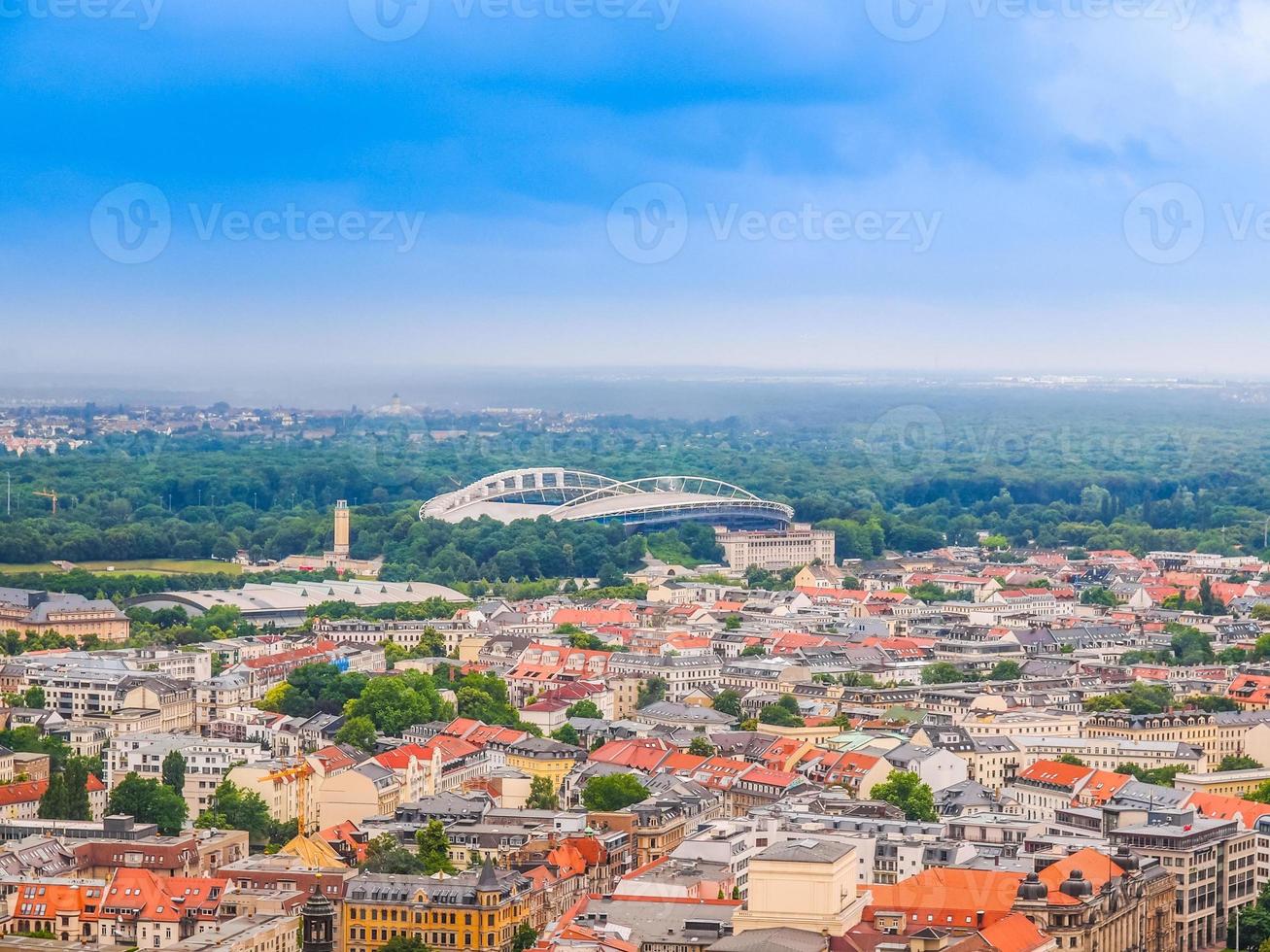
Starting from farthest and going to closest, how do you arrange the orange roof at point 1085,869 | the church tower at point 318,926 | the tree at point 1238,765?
the tree at point 1238,765 < the orange roof at point 1085,869 < the church tower at point 318,926

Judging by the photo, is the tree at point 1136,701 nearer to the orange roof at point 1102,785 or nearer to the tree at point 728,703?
the tree at point 728,703

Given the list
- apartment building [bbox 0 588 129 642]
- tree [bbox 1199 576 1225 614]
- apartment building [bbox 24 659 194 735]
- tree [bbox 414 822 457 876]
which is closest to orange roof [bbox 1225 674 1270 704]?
tree [bbox 1199 576 1225 614]

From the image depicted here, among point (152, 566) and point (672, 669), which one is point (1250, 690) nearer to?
point (672, 669)

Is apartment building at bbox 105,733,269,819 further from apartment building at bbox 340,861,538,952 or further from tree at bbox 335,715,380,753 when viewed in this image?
apartment building at bbox 340,861,538,952

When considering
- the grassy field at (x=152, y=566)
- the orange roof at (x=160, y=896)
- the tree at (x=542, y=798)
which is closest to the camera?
the orange roof at (x=160, y=896)

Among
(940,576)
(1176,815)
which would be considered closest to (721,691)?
(1176,815)

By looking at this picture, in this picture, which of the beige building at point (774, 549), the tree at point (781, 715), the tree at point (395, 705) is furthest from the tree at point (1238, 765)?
the beige building at point (774, 549)

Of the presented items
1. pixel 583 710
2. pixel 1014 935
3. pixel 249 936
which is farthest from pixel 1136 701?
pixel 249 936
